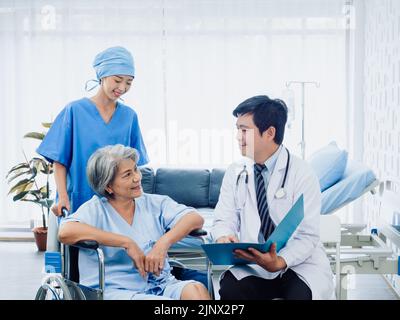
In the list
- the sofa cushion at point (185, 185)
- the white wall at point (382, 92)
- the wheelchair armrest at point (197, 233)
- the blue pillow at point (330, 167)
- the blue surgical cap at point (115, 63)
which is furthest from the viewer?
the sofa cushion at point (185, 185)

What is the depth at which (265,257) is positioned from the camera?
4.50ft

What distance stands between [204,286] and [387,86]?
1654 mm

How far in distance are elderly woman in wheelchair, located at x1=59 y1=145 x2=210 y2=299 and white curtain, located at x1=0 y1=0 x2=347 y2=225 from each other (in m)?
2.44

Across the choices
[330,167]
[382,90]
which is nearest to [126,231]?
[330,167]

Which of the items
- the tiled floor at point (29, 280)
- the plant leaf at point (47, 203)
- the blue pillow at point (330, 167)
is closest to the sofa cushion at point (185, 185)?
the plant leaf at point (47, 203)

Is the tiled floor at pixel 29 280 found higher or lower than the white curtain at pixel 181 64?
lower

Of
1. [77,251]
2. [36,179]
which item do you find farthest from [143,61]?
[77,251]

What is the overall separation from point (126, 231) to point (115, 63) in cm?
52

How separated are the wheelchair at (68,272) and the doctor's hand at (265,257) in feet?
0.66

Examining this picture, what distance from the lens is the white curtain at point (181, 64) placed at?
3959 millimetres

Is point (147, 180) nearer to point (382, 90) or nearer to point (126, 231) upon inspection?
point (382, 90)

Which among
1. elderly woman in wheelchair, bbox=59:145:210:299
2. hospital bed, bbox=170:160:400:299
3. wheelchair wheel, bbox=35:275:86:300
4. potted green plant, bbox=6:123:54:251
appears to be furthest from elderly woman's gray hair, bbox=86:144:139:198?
potted green plant, bbox=6:123:54:251

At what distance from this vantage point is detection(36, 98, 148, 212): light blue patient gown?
194 centimetres

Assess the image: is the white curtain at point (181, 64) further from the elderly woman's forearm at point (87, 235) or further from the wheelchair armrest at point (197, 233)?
the elderly woman's forearm at point (87, 235)
